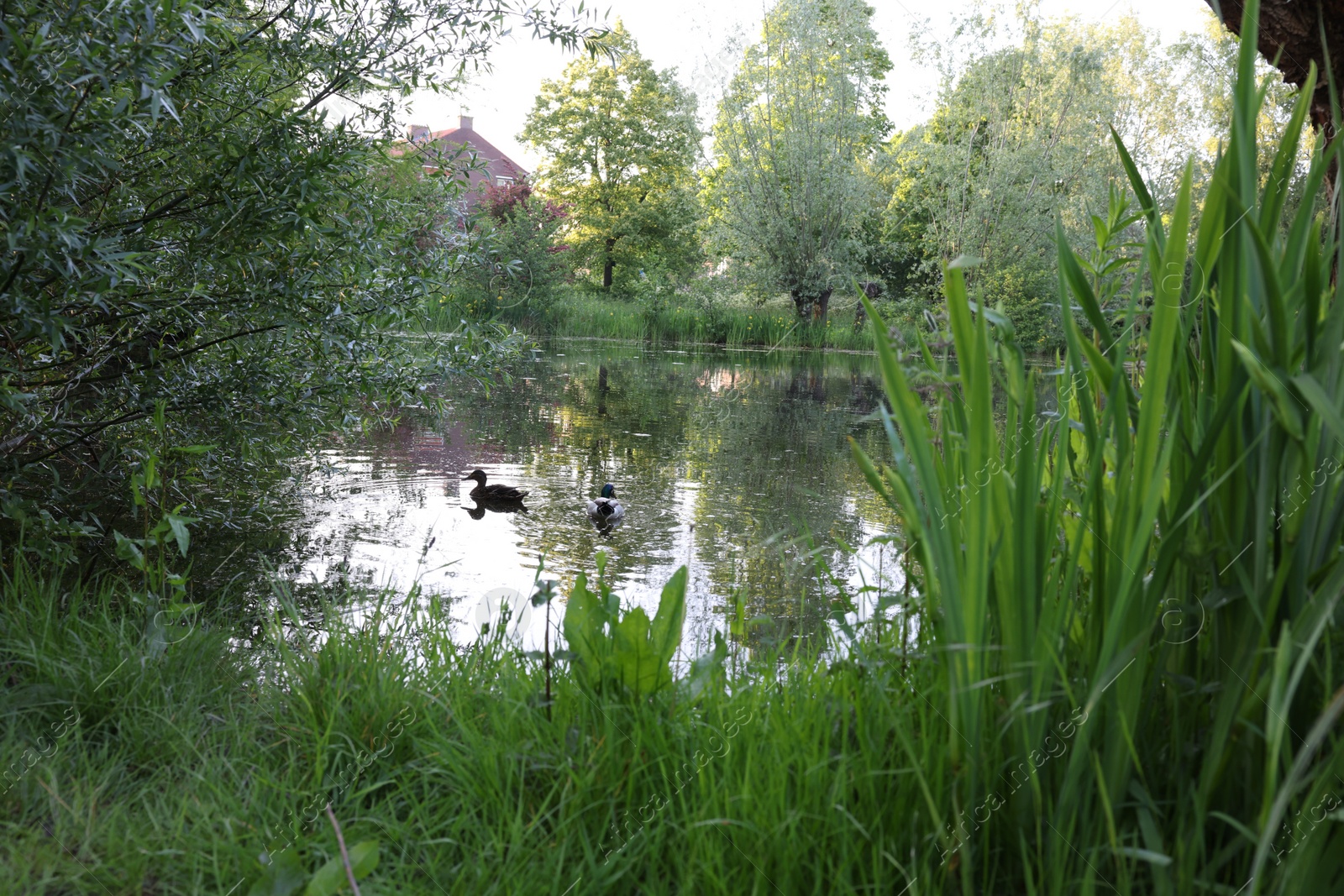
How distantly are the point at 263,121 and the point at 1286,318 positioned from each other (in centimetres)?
270

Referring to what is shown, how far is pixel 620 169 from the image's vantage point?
2875 centimetres

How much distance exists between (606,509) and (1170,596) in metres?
3.53

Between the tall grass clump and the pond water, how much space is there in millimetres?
473

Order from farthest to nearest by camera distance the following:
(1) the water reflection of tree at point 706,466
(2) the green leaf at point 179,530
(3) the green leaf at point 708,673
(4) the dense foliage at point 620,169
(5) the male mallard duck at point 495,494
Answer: (4) the dense foliage at point 620,169
(5) the male mallard duck at point 495,494
(1) the water reflection of tree at point 706,466
(2) the green leaf at point 179,530
(3) the green leaf at point 708,673

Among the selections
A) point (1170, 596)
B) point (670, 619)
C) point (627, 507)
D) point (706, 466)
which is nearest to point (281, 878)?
point (670, 619)

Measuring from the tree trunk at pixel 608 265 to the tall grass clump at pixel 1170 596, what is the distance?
93.8 feet

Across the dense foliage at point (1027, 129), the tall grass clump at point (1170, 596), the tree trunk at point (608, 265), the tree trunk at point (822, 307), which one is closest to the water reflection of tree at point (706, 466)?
the tall grass clump at point (1170, 596)

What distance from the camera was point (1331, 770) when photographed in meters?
0.72

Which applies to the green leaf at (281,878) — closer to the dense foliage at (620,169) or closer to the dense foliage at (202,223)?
the dense foliage at (202,223)

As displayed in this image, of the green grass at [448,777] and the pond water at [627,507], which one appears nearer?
the green grass at [448,777]

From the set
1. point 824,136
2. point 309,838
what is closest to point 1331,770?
point 309,838

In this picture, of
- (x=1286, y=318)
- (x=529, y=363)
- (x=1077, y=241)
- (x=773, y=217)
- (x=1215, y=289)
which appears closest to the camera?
(x=1286, y=318)

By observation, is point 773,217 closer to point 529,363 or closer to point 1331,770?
point 529,363

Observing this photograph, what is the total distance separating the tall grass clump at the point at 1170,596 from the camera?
2.76 feet
